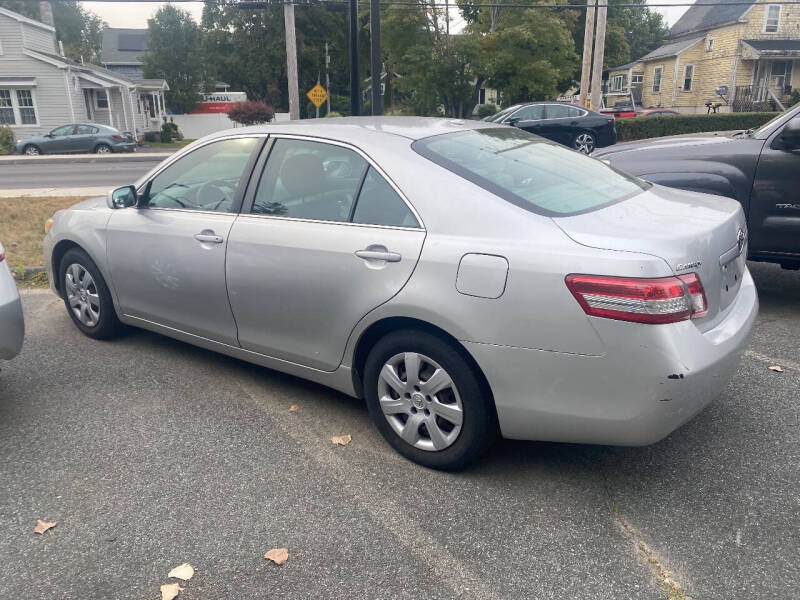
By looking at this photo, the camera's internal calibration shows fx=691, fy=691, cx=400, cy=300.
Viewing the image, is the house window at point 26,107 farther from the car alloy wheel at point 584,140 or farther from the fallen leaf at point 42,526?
the fallen leaf at point 42,526

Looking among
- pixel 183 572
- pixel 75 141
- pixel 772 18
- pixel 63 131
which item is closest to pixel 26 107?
pixel 63 131

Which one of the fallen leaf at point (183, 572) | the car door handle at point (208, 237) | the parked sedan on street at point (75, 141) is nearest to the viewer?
the fallen leaf at point (183, 572)

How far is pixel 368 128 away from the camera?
3.79 meters

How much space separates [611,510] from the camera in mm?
2975

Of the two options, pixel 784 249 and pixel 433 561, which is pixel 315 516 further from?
pixel 784 249

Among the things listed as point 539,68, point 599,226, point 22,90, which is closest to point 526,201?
point 599,226

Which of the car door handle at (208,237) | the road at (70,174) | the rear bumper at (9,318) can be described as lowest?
the road at (70,174)

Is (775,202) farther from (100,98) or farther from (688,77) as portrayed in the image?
(688,77)

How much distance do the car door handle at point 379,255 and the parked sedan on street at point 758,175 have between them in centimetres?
320

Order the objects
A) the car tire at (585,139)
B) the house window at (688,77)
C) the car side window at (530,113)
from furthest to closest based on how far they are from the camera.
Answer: the house window at (688,77) → the car tire at (585,139) → the car side window at (530,113)

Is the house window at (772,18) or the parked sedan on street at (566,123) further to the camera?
the house window at (772,18)

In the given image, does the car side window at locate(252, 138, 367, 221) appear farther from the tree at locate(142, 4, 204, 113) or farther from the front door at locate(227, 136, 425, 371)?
the tree at locate(142, 4, 204, 113)

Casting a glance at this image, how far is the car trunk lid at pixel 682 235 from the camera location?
2803 millimetres

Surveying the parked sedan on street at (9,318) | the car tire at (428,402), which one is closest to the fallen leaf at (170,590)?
the car tire at (428,402)
